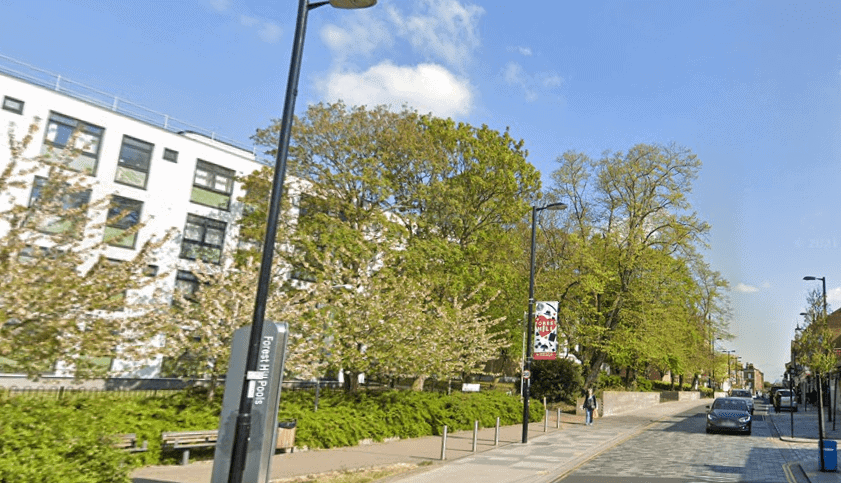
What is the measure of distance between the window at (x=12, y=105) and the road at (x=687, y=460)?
28082 mm

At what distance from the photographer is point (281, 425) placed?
14.7 m

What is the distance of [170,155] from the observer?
33.2m

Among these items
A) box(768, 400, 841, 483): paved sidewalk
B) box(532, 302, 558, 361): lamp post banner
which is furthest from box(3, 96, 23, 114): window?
box(768, 400, 841, 483): paved sidewalk

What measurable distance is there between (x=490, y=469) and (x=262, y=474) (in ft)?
25.1

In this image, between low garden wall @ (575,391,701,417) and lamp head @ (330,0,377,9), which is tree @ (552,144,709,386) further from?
lamp head @ (330,0,377,9)

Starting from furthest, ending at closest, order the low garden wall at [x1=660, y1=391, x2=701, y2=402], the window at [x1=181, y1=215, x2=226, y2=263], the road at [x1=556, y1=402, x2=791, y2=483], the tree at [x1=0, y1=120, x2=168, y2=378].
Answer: the low garden wall at [x1=660, y1=391, x2=701, y2=402]
the window at [x1=181, y1=215, x2=226, y2=263]
the road at [x1=556, y1=402, x2=791, y2=483]
the tree at [x1=0, y1=120, x2=168, y2=378]

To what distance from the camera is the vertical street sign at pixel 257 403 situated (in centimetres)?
807

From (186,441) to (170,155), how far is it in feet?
78.8

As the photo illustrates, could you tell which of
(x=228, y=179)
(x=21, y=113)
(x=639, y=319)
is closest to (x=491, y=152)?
(x=639, y=319)

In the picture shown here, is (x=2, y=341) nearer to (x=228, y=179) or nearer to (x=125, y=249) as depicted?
(x=125, y=249)

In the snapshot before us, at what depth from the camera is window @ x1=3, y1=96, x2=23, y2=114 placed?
27.4 m

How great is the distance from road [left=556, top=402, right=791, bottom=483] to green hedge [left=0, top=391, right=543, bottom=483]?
5.80 m

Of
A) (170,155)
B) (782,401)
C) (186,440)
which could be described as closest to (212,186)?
(170,155)

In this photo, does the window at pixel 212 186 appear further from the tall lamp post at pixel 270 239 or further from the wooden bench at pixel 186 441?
the tall lamp post at pixel 270 239
